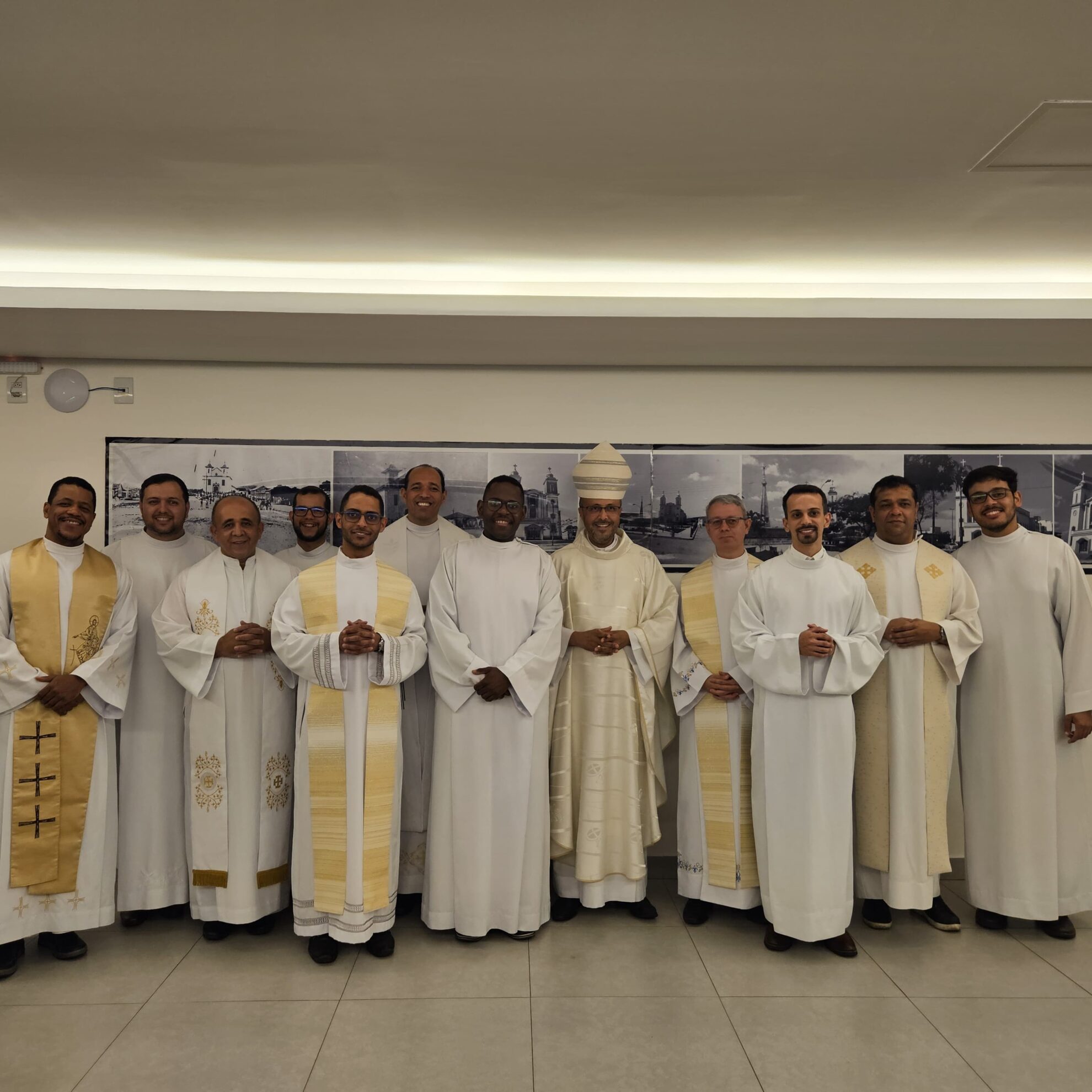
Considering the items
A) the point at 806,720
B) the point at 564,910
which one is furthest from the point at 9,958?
the point at 806,720

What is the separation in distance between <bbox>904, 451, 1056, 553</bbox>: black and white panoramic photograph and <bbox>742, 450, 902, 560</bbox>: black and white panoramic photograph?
19 cm

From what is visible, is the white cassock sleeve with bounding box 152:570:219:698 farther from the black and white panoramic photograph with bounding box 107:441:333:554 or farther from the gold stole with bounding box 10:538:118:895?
the black and white panoramic photograph with bounding box 107:441:333:554

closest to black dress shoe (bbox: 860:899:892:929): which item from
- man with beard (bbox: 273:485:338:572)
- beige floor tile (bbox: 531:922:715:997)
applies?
beige floor tile (bbox: 531:922:715:997)

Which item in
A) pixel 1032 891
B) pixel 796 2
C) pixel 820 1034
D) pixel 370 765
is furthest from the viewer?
pixel 1032 891

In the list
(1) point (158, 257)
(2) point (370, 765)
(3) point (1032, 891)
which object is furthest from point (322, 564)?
(3) point (1032, 891)

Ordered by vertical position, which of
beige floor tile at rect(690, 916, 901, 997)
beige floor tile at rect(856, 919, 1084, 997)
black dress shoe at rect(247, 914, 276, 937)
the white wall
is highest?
the white wall

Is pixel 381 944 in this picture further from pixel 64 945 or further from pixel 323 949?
pixel 64 945

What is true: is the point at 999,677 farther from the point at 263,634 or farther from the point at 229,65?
the point at 229,65

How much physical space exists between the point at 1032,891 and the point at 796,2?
13.1 feet

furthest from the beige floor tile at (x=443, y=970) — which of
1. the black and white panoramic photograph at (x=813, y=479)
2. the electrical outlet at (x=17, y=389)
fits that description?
the electrical outlet at (x=17, y=389)

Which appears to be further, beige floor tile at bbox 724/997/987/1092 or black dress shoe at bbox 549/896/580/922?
black dress shoe at bbox 549/896/580/922

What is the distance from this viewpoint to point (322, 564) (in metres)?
4.26

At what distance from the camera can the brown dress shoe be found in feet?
13.4

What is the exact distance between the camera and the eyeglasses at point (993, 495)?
4.54 metres
